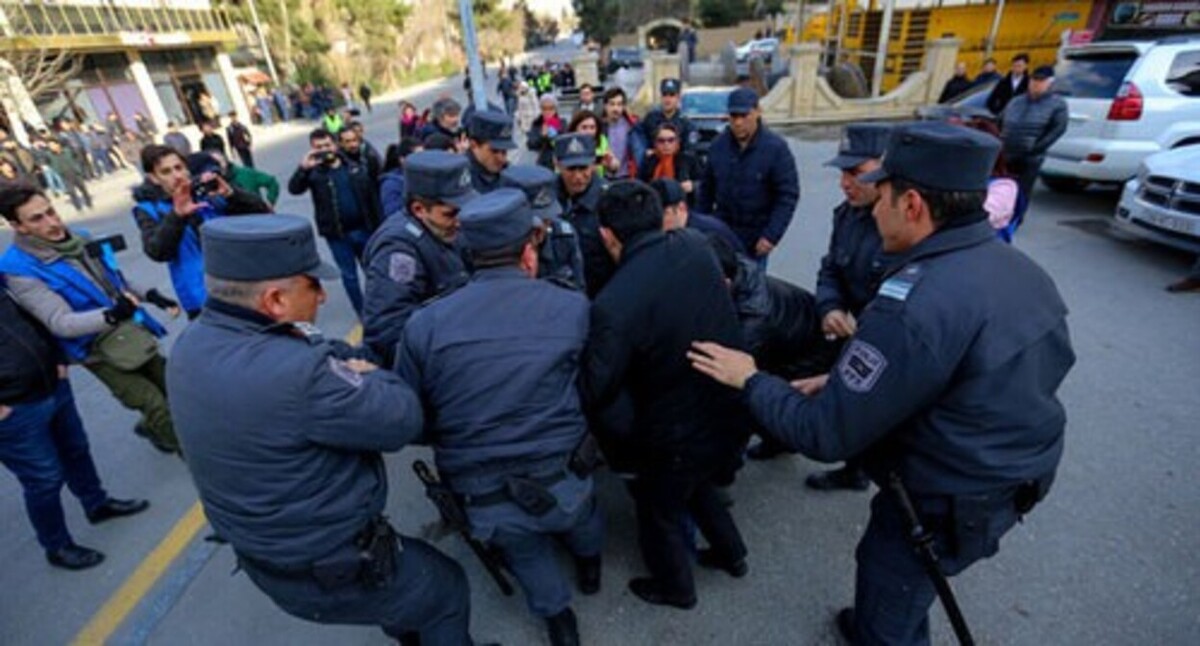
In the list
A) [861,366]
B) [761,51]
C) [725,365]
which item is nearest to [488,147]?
[725,365]

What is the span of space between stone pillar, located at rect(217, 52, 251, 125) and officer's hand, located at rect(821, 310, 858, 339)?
35.7m

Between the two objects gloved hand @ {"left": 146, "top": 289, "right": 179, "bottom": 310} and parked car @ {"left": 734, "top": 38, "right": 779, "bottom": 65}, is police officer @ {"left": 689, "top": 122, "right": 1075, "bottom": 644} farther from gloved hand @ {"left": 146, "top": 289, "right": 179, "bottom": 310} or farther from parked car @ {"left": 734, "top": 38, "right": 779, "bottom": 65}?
parked car @ {"left": 734, "top": 38, "right": 779, "bottom": 65}

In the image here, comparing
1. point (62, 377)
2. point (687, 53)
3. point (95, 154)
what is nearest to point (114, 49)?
point (95, 154)

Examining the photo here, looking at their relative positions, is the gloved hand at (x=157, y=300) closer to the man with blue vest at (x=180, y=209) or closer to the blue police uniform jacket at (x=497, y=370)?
the man with blue vest at (x=180, y=209)

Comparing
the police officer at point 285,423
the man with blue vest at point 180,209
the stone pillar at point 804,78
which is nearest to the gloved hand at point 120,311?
the man with blue vest at point 180,209

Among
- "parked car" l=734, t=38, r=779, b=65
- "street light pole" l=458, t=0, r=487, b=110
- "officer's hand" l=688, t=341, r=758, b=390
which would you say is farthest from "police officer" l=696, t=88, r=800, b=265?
"parked car" l=734, t=38, r=779, b=65

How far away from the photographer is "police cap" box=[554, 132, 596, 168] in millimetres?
3523

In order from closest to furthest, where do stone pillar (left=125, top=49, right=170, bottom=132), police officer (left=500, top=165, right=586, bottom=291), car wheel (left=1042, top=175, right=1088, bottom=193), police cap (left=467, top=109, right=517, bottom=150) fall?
1. police officer (left=500, top=165, right=586, bottom=291)
2. police cap (left=467, top=109, right=517, bottom=150)
3. car wheel (left=1042, top=175, right=1088, bottom=193)
4. stone pillar (left=125, top=49, right=170, bottom=132)

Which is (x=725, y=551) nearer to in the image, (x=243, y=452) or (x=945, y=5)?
(x=243, y=452)

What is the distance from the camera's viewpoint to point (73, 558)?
2.93 m

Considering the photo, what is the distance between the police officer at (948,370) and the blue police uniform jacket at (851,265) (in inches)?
41.8

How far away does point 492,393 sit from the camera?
1845mm

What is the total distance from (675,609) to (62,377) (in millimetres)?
3251

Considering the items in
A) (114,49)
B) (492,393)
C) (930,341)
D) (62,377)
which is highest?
(114,49)
